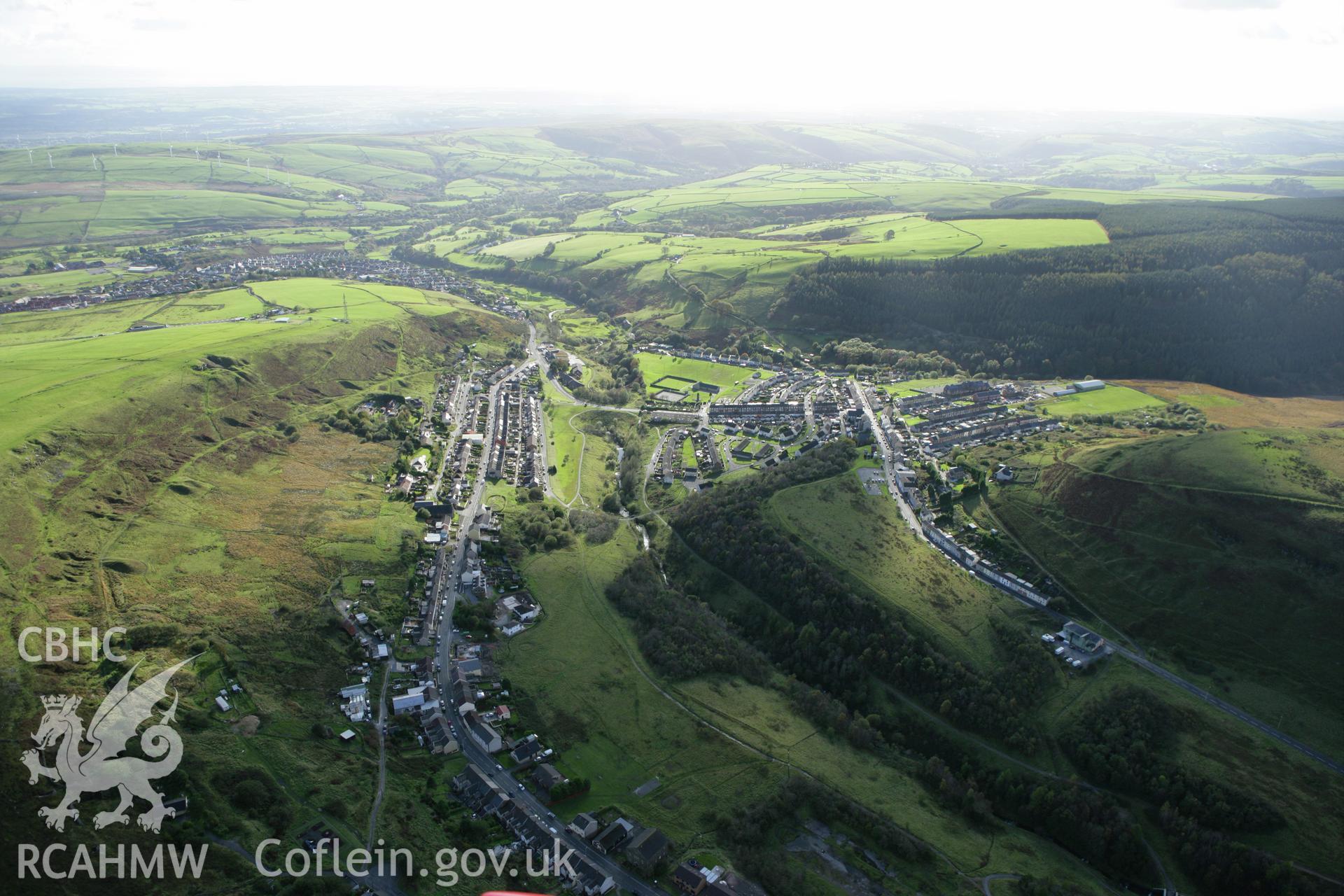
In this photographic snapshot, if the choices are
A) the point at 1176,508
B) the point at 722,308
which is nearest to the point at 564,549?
the point at 1176,508

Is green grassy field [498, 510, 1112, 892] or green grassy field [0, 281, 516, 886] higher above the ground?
green grassy field [0, 281, 516, 886]

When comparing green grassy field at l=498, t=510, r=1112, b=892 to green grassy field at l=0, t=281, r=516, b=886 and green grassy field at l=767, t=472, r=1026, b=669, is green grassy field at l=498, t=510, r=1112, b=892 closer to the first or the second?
green grassy field at l=0, t=281, r=516, b=886

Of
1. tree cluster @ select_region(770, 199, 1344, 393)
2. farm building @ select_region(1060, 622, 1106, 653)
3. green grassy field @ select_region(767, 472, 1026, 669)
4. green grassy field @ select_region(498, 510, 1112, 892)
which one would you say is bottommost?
green grassy field @ select_region(498, 510, 1112, 892)

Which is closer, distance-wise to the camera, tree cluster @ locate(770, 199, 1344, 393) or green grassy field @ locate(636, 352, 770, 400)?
green grassy field @ locate(636, 352, 770, 400)

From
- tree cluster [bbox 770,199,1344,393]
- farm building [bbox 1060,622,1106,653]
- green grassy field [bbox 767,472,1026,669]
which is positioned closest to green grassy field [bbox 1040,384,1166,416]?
tree cluster [bbox 770,199,1344,393]

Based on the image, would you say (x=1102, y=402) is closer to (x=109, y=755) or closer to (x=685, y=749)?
(x=685, y=749)

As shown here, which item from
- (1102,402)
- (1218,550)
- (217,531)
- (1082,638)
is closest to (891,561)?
(1082,638)

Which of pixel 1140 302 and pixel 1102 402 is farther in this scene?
pixel 1140 302

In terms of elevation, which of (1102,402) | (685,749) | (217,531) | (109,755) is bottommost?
(685,749)

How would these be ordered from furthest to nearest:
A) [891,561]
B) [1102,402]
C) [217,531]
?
[1102,402] < [891,561] < [217,531]

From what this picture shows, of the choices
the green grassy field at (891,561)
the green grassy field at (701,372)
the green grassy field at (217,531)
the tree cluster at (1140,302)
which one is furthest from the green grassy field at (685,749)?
the tree cluster at (1140,302)
